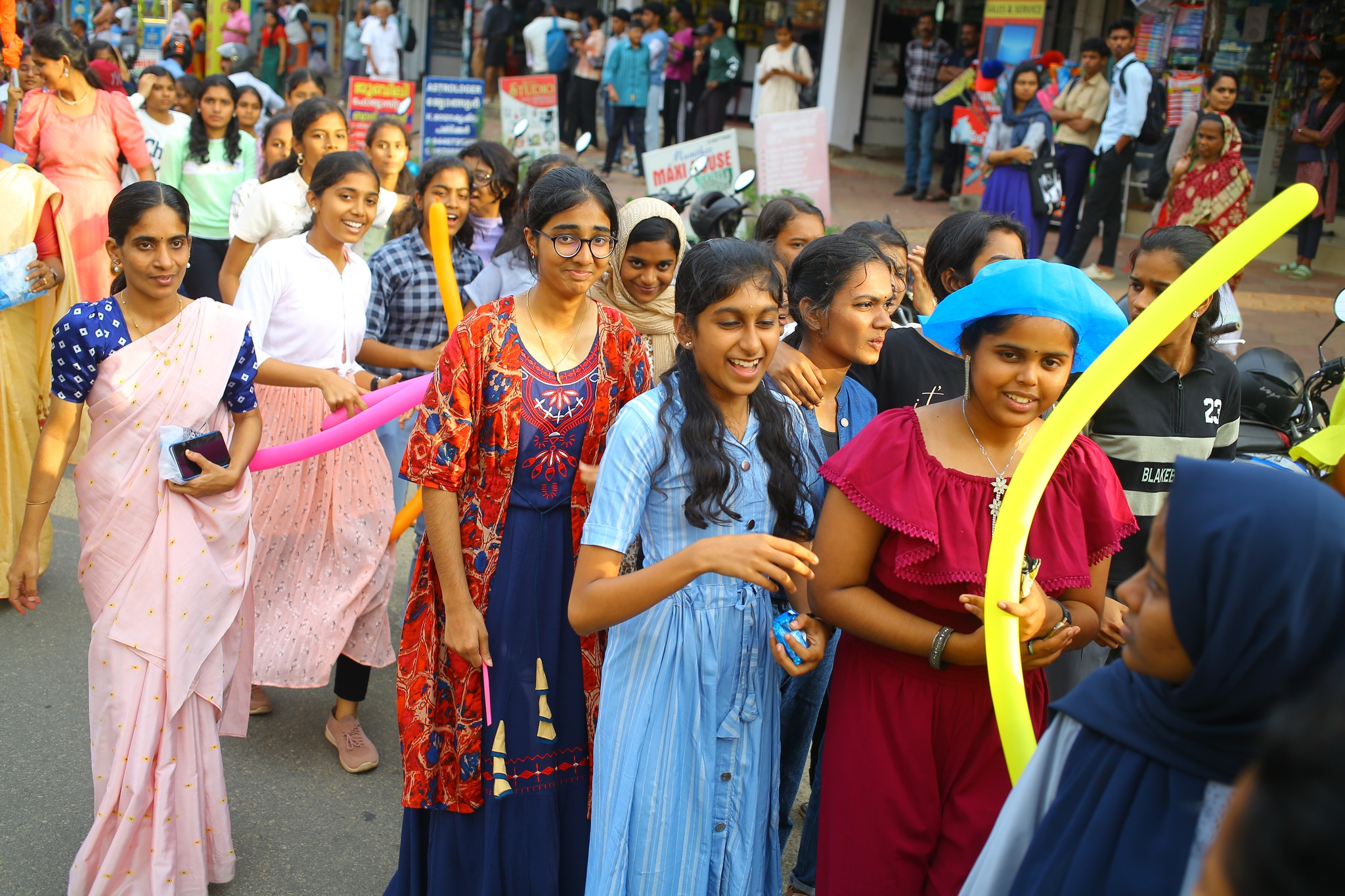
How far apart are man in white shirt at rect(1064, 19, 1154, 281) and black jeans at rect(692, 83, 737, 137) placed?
5.48 m

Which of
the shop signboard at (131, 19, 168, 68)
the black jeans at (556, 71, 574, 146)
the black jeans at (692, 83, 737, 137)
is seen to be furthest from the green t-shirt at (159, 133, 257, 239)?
the shop signboard at (131, 19, 168, 68)

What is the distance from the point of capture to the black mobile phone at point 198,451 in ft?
9.45

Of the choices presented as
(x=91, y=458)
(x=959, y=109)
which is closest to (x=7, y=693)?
(x=91, y=458)

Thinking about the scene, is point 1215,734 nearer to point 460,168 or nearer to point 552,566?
point 552,566

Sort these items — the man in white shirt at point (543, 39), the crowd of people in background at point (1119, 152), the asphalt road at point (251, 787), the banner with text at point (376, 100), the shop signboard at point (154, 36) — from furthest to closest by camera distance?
the man in white shirt at point (543, 39)
the shop signboard at point (154, 36)
the banner with text at point (376, 100)
the crowd of people in background at point (1119, 152)
the asphalt road at point (251, 787)

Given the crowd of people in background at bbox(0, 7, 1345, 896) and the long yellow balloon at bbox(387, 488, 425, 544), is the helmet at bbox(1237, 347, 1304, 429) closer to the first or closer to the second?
the crowd of people in background at bbox(0, 7, 1345, 896)

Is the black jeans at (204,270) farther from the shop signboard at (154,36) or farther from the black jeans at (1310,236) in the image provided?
the shop signboard at (154,36)

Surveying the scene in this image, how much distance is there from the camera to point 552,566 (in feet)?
8.89

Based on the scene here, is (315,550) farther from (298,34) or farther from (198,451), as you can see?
(298,34)

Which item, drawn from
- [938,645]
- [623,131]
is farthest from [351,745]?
[623,131]

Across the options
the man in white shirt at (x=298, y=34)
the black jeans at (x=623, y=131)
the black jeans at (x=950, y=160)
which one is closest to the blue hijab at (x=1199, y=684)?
the black jeans at (x=950, y=160)

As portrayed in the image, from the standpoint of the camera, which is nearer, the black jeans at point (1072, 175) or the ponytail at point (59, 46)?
the ponytail at point (59, 46)

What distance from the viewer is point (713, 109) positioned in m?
14.7

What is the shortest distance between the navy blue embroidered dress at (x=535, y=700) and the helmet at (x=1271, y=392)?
3.11 m
